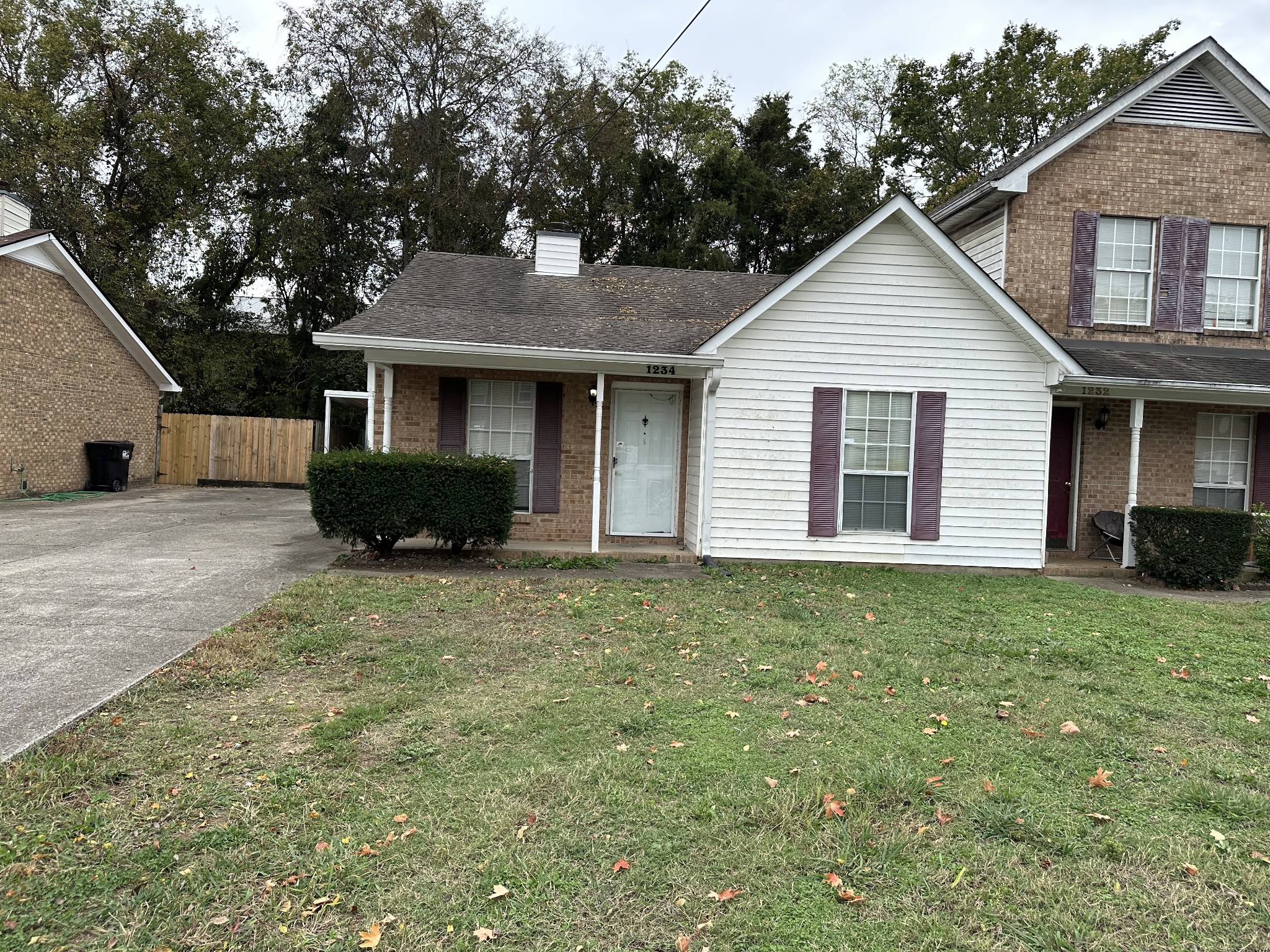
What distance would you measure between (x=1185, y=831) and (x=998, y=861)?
0.98 m

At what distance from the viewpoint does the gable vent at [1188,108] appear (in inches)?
467

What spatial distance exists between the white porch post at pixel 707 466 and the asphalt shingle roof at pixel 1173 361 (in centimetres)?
476

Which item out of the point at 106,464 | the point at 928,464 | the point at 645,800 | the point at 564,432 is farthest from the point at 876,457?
the point at 106,464

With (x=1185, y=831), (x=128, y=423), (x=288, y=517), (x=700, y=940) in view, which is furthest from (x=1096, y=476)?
(x=128, y=423)

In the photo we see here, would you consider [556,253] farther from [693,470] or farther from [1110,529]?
[1110,529]

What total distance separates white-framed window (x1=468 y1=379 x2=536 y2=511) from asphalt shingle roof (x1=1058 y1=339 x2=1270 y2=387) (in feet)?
24.3

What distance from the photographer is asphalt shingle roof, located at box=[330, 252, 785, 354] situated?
1064 cm

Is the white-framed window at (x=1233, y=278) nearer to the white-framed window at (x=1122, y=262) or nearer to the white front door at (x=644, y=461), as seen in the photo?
the white-framed window at (x=1122, y=262)

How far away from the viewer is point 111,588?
792cm

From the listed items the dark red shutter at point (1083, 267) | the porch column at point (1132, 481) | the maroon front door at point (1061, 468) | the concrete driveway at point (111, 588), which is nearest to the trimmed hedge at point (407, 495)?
the concrete driveway at point (111, 588)

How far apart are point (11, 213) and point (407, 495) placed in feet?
48.1

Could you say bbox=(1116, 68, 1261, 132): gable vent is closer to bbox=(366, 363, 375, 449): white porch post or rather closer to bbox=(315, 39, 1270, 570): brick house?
bbox=(315, 39, 1270, 570): brick house

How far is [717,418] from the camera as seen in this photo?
10.6 metres

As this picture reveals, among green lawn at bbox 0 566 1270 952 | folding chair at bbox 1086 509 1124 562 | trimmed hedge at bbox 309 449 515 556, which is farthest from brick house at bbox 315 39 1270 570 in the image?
green lawn at bbox 0 566 1270 952
